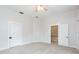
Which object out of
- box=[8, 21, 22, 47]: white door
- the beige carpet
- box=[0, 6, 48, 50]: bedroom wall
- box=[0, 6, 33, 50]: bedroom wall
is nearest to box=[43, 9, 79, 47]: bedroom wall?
the beige carpet

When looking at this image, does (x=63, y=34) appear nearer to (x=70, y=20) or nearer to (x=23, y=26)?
(x=70, y=20)

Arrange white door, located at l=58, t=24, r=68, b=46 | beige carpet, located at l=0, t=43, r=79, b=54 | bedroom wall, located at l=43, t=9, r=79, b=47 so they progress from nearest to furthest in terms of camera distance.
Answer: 1. beige carpet, located at l=0, t=43, r=79, b=54
2. bedroom wall, located at l=43, t=9, r=79, b=47
3. white door, located at l=58, t=24, r=68, b=46

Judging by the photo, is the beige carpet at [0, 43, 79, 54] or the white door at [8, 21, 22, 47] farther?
the white door at [8, 21, 22, 47]

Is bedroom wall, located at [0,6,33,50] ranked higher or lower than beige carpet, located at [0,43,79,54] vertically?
higher

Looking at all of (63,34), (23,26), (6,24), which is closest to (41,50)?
(63,34)

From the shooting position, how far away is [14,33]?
19.9 feet

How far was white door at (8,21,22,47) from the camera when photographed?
571 cm

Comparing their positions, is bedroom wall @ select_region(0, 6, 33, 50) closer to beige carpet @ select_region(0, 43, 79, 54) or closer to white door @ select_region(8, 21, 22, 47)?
white door @ select_region(8, 21, 22, 47)

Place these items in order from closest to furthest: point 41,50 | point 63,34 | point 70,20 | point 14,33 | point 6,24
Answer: point 41,50 → point 6,24 → point 70,20 → point 14,33 → point 63,34

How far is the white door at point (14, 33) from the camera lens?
18.7 ft

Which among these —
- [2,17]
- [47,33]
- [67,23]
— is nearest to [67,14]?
[67,23]

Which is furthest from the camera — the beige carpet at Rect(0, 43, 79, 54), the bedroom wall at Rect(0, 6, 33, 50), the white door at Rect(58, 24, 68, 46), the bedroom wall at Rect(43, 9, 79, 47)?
the white door at Rect(58, 24, 68, 46)

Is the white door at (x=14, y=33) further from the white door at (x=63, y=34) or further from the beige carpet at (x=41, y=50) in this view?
the white door at (x=63, y=34)

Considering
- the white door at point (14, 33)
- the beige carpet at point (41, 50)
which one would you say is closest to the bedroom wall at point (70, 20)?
the beige carpet at point (41, 50)
